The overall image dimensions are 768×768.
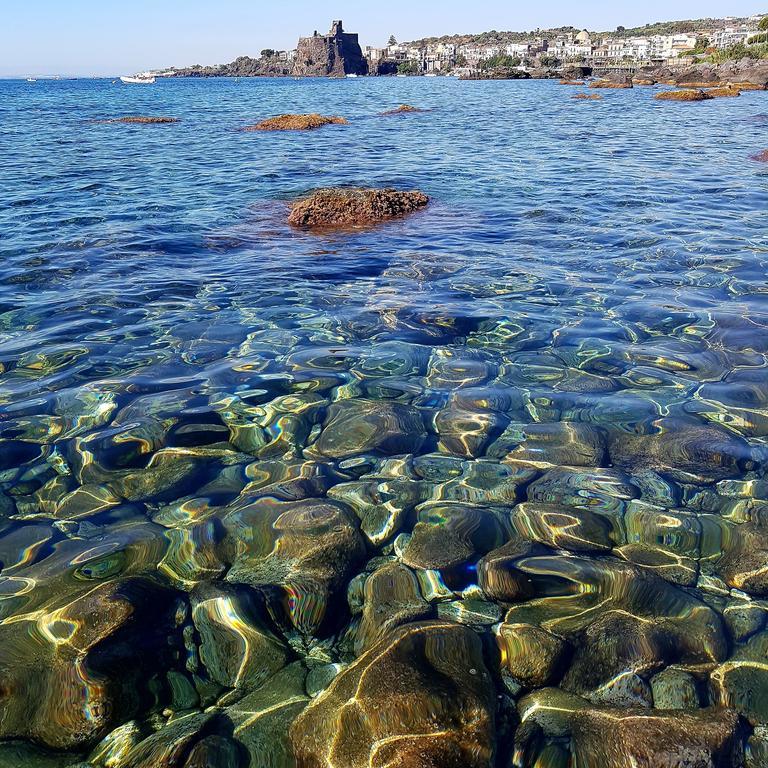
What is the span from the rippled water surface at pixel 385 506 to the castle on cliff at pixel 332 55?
6515 inches

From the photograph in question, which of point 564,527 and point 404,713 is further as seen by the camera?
point 564,527

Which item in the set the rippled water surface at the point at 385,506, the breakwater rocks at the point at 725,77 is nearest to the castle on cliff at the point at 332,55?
the breakwater rocks at the point at 725,77

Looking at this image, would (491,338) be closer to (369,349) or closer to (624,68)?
(369,349)

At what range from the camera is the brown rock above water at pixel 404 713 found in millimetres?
2104

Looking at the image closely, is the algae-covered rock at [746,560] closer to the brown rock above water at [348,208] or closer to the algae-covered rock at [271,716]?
the algae-covered rock at [271,716]

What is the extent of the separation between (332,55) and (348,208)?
165610mm

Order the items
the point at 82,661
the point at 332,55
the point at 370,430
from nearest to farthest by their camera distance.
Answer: the point at 82,661
the point at 370,430
the point at 332,55

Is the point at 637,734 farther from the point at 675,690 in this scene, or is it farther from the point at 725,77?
the point at 725,77

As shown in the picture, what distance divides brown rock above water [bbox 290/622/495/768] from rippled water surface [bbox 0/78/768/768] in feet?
0.04

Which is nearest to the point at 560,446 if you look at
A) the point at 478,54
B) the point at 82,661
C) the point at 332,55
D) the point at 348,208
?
the point at 82,661

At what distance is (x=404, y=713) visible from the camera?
2189 millimetres

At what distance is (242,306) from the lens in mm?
6984

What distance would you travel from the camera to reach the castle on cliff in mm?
152250

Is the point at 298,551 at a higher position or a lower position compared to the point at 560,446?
higher
